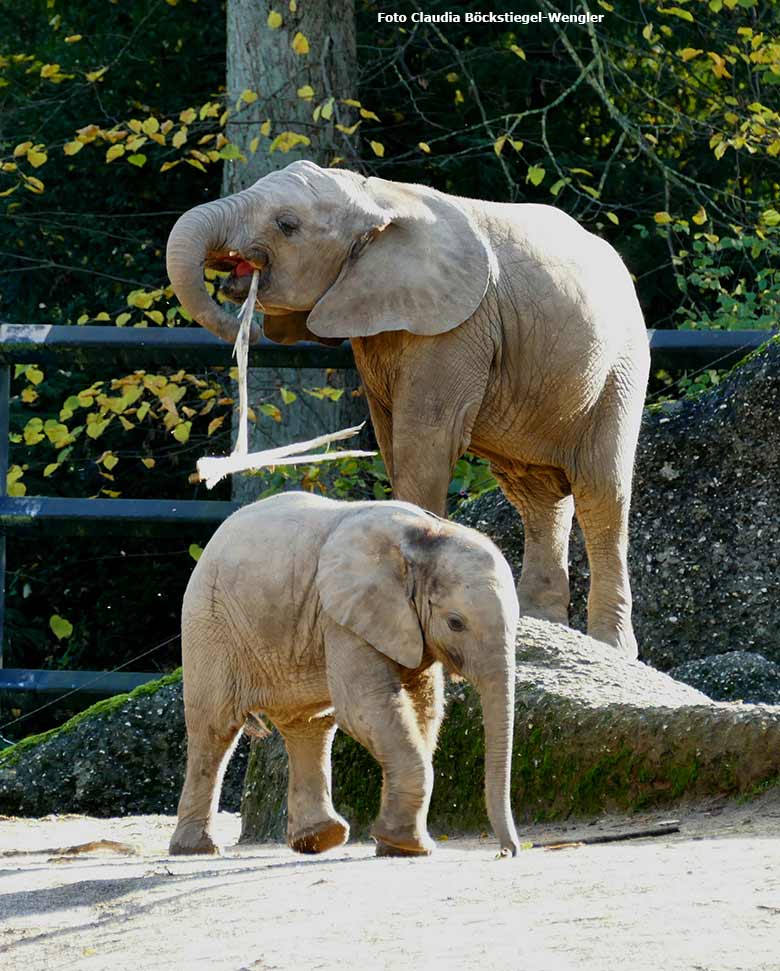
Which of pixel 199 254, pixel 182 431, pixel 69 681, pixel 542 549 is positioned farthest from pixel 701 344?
pixel 199 254

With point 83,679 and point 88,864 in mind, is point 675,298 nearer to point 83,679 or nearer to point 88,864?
point 83,679

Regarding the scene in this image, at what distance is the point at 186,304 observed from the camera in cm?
610

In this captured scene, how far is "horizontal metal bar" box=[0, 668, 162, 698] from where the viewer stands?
350 inches

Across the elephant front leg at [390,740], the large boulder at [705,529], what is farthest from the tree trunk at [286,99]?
the elephant front leg at [390,740]

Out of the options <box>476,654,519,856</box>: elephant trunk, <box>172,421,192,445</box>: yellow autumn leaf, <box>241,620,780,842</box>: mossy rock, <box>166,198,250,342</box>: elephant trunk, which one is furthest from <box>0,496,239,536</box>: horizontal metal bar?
<box>476,654,519,856</box>: elephant trunk

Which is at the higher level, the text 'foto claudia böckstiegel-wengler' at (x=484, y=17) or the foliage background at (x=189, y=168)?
the text 'foto claudia böckstiegel-wengler' at (x=484, y=17)

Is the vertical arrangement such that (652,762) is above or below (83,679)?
above

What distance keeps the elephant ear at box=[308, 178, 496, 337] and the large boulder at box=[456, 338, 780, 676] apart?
2290 mm

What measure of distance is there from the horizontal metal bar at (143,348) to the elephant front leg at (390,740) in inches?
149

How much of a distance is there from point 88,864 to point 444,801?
1.08 m

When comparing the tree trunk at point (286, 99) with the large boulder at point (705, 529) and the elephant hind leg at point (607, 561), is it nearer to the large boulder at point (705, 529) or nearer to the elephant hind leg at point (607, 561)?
the large boulder at point (705, 529)

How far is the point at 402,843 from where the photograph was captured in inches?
192

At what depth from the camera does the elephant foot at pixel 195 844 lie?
555 cm

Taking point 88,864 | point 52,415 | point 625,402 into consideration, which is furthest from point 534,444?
point 52,415
